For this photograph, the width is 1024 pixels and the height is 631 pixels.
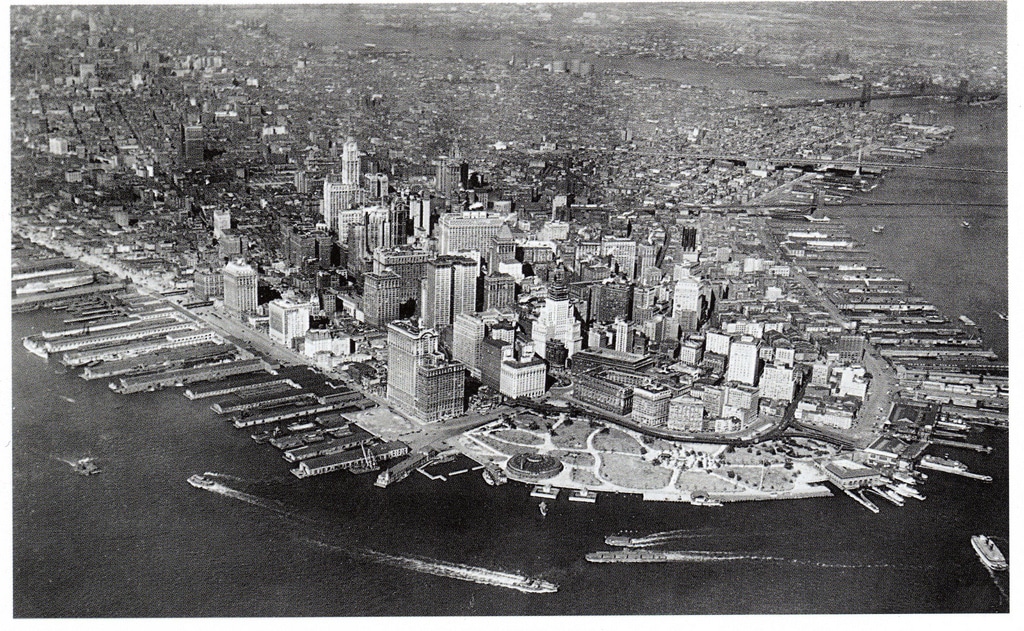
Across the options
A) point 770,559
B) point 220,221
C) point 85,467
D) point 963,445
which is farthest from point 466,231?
point 770,559

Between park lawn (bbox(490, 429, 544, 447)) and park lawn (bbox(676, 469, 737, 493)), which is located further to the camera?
park lawn (bbox(490, 429, 544, 447))

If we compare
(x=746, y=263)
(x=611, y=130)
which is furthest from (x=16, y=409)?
(x=746, y=263)

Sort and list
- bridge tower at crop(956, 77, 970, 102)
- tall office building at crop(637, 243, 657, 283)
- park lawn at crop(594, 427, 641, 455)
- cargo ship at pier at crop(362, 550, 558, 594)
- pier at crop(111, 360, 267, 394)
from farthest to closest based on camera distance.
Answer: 1. tall office building at crop(637, 243, 657, 283)
2. bridge tower at crop(956, 77, 970, 102)
3. pier at crop(111, 360, 267, 394)
4. park lawn at crop(594, 427, 641, 455)
5. cargo ship at pier at crop(362, 550, 558, 594)

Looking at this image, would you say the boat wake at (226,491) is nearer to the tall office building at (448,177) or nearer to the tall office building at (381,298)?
the tall office building at (381,298)

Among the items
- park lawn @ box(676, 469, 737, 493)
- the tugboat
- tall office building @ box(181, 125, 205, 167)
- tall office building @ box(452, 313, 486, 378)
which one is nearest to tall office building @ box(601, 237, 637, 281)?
tall office building @ box(452, 313, 486, 378)

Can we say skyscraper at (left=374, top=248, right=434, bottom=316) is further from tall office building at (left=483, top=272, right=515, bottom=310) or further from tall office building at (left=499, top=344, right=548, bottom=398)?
tall office building at (left=499, top=344, right=548, bottom=398)
